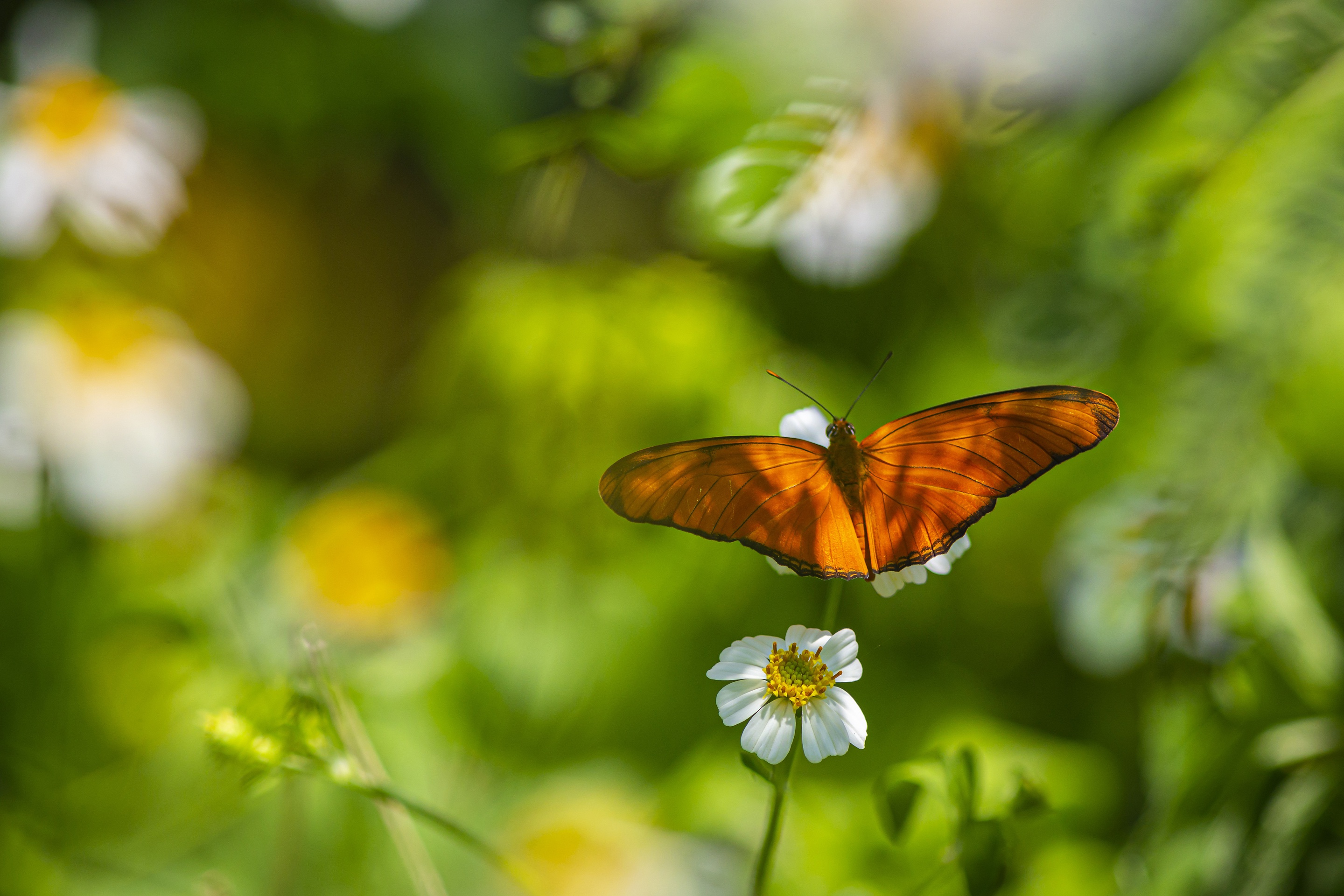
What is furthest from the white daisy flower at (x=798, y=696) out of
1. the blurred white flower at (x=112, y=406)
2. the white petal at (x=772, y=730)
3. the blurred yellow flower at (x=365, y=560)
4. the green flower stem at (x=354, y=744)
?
the blurred white flower at (x=112, y=406)

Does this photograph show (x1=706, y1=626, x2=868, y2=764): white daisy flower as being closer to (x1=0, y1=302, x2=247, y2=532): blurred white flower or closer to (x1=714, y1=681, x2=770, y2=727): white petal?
(x1=714, y1=681, x2=770, y2=727): white petal

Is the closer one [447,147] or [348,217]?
[447,147]

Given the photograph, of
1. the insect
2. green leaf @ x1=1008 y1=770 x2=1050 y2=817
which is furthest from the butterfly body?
green leaf @ x1=1008 y1=770 x2=1050 y2=817

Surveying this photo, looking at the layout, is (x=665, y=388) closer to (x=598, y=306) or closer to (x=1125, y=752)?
(x=598, y=306)

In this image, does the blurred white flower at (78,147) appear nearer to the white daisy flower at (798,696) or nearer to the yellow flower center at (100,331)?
the yellow flower center at (100,331)

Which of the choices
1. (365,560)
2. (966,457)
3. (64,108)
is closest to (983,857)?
(966,457)

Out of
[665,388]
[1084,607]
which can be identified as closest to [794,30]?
[665,388]

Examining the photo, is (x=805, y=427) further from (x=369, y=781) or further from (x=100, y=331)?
(x=100, y=331)
